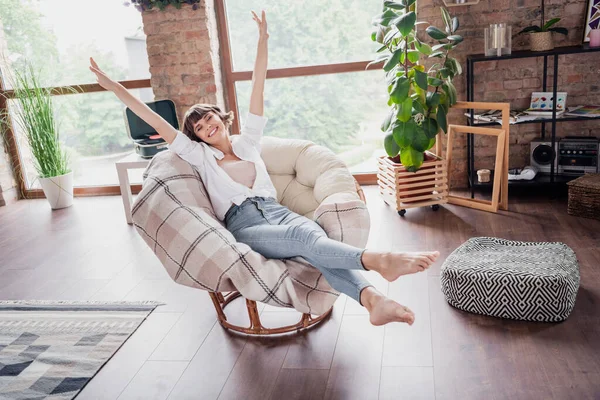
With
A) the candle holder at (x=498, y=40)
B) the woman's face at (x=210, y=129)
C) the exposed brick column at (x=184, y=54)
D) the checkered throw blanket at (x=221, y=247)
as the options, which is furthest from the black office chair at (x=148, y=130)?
the candle holder at (x=498, y=40)

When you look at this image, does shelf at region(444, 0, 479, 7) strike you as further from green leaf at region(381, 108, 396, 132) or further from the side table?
the side table

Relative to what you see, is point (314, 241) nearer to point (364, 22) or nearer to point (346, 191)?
point (346, 191)

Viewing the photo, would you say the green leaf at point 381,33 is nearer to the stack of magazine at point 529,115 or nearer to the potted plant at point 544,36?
the stack of magazine at point 529,115

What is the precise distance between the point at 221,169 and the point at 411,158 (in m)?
1.49

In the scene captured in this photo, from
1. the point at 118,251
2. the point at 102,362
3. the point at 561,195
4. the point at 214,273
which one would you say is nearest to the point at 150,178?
the point at 214,273

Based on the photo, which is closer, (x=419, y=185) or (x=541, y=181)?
(x=419, y=185)

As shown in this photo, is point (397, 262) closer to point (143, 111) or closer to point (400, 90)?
point (143, 111)

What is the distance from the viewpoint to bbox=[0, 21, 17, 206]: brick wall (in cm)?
520

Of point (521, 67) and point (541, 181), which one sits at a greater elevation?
point (521, 67)

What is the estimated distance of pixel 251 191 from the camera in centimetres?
289

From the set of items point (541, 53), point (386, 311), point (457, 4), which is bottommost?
point (386, 311)

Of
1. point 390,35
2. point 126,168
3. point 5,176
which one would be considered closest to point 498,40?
point 390,35

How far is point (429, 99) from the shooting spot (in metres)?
3.90

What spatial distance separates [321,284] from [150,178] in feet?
3.08
